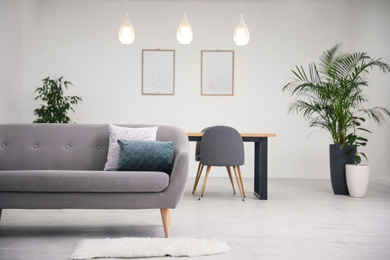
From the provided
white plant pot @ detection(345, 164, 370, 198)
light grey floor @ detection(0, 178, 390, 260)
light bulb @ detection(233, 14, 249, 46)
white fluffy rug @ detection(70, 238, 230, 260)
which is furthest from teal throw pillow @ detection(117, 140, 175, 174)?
white plant pot @ detection(345, 164, 370, 198)

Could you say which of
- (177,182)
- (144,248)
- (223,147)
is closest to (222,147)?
(223,147)

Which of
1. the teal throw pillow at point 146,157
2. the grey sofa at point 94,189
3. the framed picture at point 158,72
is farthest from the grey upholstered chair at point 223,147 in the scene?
the framed picture at point 158,72

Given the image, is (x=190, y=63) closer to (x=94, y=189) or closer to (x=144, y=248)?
(x=94, y=189)

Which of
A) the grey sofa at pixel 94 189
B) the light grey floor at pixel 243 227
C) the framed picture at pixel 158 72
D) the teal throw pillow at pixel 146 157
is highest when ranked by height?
the framed picture at pixel 158 72

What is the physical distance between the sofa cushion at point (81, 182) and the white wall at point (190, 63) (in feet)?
13.9

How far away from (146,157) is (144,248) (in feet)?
2.52

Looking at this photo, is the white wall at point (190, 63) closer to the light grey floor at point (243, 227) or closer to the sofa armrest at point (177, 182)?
the light grey floor at point (243, 227)

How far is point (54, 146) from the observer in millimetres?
3340

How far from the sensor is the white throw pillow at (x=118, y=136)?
3246 mm

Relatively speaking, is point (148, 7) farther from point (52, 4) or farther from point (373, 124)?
point (373, 124)

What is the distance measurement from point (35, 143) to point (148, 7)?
14.2ft

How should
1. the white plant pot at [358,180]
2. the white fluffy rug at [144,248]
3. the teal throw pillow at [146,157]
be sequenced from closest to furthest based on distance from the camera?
the white fluffy rug at [144,248] < the teal throw pillow at [146,157] < the white plant pot at [358,180]

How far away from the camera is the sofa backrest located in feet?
10.8

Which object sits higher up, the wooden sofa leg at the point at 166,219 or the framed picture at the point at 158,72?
the framed picture at the point at 158,72
